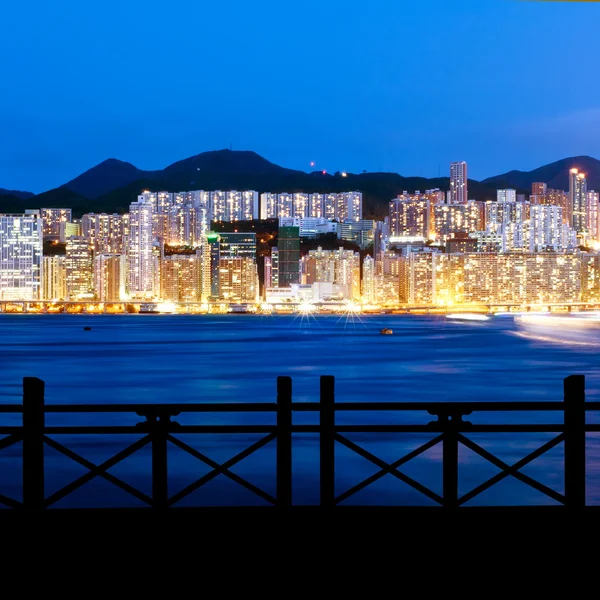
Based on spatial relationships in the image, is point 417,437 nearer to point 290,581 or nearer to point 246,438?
point 246,438

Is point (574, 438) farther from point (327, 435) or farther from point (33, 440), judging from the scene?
point (33, 440)

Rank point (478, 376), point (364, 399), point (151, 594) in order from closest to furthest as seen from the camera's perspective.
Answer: point (151, 594)
point (364, 399)
point (478, 376)

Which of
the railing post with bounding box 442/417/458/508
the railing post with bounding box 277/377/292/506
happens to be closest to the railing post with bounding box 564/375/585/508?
the railing post with bounding box 442/417/458/508

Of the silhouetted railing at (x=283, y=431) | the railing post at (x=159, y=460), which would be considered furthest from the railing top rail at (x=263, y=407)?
the railing post at (x=159, y=460)

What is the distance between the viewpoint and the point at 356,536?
358 inches

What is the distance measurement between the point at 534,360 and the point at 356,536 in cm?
6607

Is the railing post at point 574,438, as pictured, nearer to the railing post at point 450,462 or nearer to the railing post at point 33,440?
the railing post at point 450,462

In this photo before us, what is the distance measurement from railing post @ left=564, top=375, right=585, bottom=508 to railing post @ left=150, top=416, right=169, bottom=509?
3303mm

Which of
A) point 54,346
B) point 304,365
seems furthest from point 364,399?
point 54,346

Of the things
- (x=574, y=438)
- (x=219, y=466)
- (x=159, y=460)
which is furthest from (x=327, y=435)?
(x=574, y=438)

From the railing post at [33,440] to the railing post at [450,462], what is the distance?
3285 millimetres

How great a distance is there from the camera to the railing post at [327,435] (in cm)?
904

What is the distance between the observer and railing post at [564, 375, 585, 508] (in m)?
9.20

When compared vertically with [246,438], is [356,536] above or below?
above
